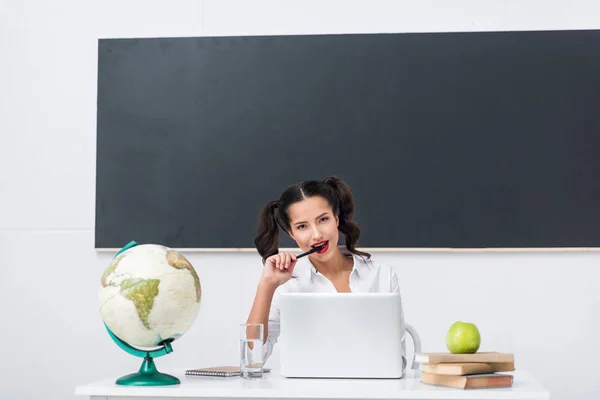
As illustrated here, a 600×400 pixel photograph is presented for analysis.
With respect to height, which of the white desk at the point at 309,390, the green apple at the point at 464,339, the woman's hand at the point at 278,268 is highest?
the woman's hand at the point at 278,268

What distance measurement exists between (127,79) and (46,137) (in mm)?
420

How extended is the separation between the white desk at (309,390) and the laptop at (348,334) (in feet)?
A: 0.09

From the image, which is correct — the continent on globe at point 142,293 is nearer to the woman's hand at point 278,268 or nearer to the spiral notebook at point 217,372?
the spiral notebook at point 217,372


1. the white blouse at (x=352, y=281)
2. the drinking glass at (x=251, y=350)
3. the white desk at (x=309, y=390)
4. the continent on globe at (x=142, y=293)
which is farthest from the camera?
the white blouse at (x=352, y=281)

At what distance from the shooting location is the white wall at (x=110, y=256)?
2861 mm

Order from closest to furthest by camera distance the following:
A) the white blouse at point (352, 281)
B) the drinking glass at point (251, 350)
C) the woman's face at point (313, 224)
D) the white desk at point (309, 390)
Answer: the white desk at point (309, 390) < the drinking glass at point (251, 350) < the woman's face at point (313, 224) < the white blouse at point (352, 281)

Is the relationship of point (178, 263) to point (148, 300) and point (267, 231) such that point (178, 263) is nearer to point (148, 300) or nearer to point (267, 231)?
point (148, 300)

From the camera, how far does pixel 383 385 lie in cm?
149

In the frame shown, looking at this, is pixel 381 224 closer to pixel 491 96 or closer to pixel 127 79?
pixel 491 96

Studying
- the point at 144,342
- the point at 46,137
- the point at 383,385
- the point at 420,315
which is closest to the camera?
the point at 383,385

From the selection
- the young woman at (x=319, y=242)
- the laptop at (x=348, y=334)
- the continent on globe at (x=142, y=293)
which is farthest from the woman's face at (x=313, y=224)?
the continent on globe at (x=142, y=293)

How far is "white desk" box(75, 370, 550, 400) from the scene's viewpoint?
4.69 feet

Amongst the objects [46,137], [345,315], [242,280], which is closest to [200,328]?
[242,280]

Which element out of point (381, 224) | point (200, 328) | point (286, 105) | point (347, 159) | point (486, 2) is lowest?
point (200, 328)
